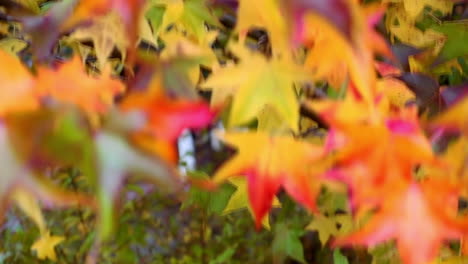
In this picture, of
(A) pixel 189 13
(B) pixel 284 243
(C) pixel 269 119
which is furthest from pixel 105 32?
(B) pixel 284 243

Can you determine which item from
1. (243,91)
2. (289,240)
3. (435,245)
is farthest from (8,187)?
(289,240)

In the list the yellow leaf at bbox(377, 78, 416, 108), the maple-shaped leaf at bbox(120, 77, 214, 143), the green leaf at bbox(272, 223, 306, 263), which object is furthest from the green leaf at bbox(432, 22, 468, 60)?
the green leaf at bbox(272, 223, 306, 263)

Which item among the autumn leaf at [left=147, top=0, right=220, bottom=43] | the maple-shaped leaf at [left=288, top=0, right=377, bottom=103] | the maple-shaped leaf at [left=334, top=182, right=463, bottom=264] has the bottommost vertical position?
the maple-shaped leaf at [left=334, top=182, right=463, bottom=264]

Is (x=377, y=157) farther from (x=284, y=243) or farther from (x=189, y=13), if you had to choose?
(x=284, y=243)

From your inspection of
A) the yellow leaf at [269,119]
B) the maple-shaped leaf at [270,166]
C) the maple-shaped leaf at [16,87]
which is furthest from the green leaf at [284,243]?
the maple-shaped leaf at [16,87]

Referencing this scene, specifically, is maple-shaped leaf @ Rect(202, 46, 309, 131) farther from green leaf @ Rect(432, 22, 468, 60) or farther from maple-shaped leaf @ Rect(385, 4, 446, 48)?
maple-shaped leaf @ Rect(385, 4, 446, 48)

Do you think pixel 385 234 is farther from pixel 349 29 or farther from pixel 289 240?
pixel 289 240

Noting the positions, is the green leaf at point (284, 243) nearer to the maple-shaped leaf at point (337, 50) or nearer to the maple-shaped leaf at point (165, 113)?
the maple-shaped leaf at point (337, 50)
